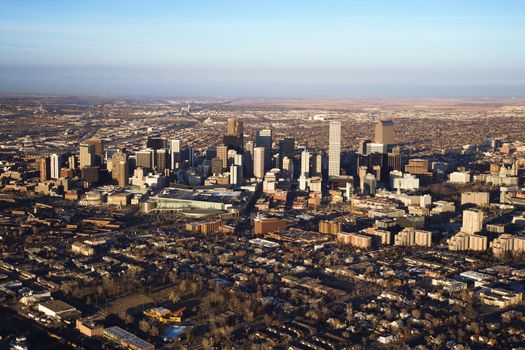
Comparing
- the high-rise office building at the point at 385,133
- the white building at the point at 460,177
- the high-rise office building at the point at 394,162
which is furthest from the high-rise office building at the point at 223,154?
the high-rise office building at the point at 385,133

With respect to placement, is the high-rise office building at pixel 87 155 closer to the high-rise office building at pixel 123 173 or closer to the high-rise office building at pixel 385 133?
the high-rise office building at pixel 123 173

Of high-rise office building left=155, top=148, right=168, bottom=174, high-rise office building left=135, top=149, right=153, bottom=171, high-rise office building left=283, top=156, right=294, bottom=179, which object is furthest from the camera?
high-rise office building left=155, top=148, right=168, bottom=174

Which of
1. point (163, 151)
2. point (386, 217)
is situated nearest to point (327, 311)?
point (386, 217)

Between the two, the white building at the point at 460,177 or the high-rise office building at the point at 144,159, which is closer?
Answer: the white building at the point at 460,177

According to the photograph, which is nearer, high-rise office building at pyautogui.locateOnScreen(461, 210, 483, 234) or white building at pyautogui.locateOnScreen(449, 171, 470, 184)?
high-rise office building at pyautogui.locateOnScreen(461, 210, 483, 234)

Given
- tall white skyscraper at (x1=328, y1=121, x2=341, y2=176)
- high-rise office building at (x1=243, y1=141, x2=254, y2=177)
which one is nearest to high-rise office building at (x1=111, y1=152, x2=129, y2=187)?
high-rise office building at (x1=243, y1=141, x2=254, y2=177)

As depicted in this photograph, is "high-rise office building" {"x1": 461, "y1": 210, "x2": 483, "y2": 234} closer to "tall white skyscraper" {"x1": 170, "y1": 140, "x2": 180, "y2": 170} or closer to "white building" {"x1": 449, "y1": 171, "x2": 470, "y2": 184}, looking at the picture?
"white building" {"x1": 449, "y1": 171, "x2": 470, "y2": 184}

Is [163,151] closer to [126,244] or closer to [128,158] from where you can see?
[128,158]

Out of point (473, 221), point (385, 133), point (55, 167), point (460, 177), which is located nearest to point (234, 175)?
point (55, 167)

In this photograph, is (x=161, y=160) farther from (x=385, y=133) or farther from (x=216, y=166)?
(x=385, y=133)
